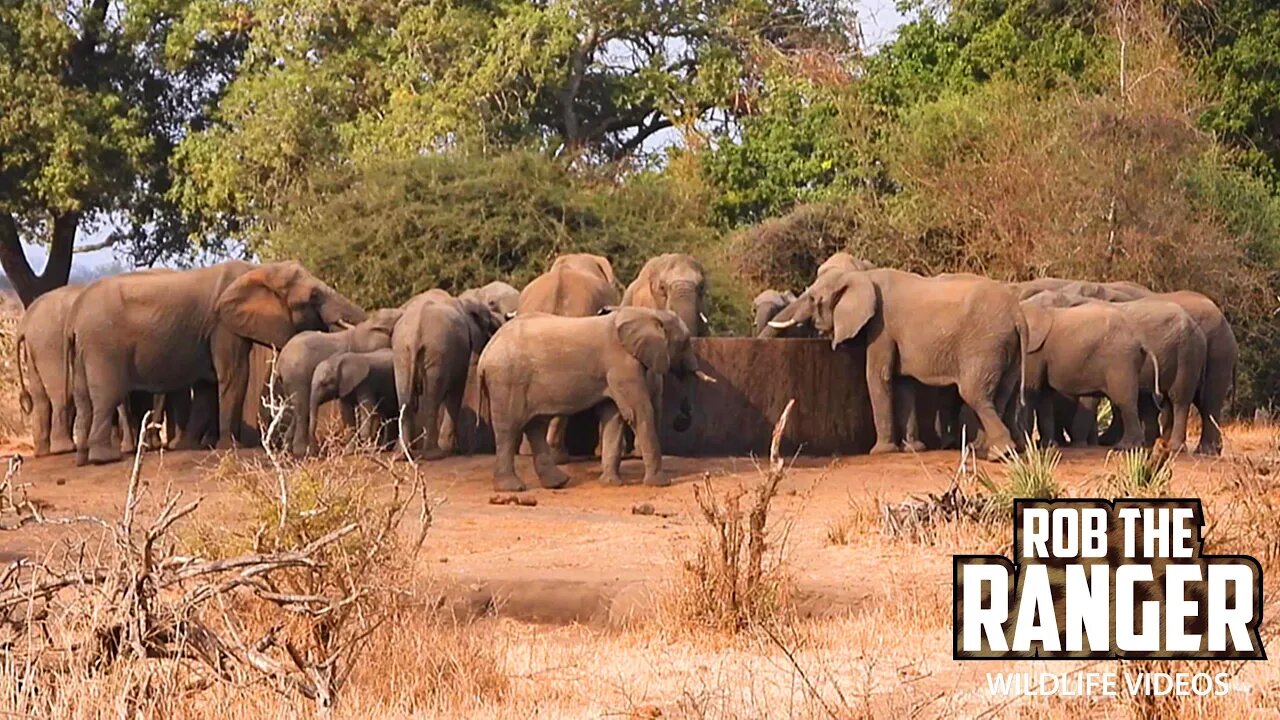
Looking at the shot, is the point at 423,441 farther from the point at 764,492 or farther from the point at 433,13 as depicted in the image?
the point at 433,13

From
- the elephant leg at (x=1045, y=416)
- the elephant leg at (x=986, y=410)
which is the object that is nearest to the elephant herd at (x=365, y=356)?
the elephant leg at (x=986, y=410)

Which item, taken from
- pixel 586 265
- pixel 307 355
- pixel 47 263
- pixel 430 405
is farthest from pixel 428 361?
pixel 47 263

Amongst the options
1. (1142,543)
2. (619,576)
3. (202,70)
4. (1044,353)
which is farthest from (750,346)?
(202,70)

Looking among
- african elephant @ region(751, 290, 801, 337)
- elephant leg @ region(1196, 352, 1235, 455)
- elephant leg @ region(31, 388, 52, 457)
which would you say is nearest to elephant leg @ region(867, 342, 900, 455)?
african elephant @ region(751, 290, 801, 337)

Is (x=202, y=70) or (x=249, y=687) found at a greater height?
(x=202, y=70)

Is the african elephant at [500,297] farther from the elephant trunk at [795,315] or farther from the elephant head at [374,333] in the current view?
the elephant trunk at [795,315]

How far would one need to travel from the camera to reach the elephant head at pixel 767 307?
2058 centimetres

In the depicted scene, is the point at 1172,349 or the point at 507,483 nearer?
the point at 507,483

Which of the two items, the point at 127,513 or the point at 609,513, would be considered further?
the point at 609,513

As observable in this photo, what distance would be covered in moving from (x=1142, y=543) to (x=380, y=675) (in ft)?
9.38

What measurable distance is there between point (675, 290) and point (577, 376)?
3.19 meters

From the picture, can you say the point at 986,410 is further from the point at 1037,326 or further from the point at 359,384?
the point at 359,384

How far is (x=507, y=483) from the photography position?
15.8 meters

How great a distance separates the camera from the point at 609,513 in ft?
47.8
